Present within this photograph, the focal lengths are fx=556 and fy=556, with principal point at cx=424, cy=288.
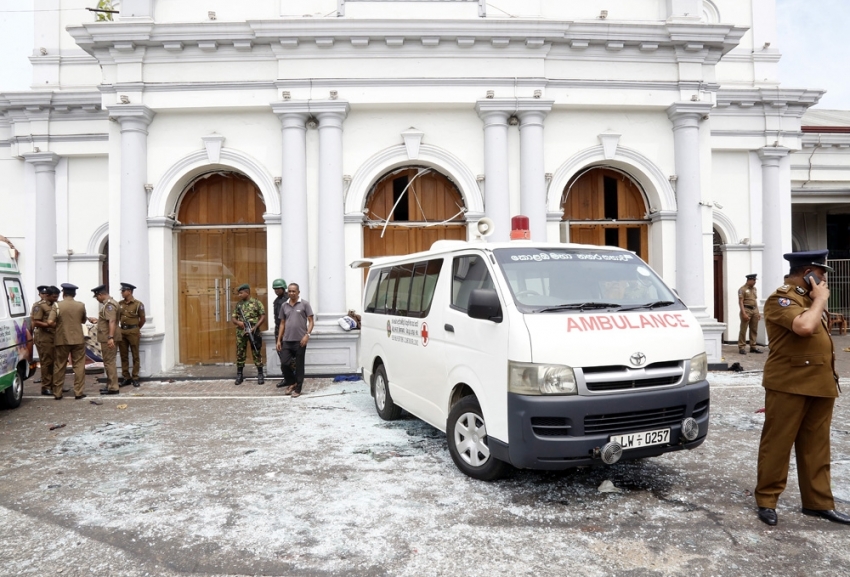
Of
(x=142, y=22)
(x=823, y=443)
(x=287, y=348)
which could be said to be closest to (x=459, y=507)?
(x=823, y=443)

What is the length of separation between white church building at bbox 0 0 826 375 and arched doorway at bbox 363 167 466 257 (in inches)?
1.8

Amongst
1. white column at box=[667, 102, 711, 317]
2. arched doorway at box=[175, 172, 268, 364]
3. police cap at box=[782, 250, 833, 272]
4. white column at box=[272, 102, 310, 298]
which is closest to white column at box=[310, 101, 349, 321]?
white column at box=[272, 102, 310, 298]

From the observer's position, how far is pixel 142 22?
10.2 metres

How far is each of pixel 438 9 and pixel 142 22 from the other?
550 centimetres

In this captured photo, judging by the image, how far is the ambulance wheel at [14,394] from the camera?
26.2 ft

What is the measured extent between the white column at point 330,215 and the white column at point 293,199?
1.04ft

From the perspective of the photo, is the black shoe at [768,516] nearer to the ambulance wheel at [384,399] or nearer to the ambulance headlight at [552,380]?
the ambulance headlight at [552,380]

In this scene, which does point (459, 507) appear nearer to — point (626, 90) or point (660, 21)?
point (626, 90)

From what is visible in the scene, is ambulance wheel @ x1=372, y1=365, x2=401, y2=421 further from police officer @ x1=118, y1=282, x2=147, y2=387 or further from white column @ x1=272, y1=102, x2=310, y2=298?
police officer @ x1=118, y1=282, x2=147, y2=387

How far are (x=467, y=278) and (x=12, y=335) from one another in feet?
22.1

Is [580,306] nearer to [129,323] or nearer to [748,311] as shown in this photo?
[129,323]

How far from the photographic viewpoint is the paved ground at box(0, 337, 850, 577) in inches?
133

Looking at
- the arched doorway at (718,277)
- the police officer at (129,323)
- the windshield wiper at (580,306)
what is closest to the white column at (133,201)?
the police officer at (129,323)

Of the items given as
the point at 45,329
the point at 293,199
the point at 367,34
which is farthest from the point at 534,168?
the point at 45,329
